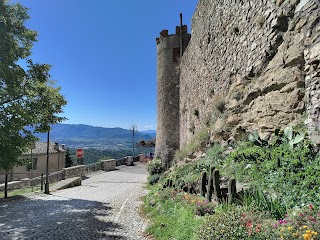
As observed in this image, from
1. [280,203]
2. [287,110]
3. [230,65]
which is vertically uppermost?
[230,65]

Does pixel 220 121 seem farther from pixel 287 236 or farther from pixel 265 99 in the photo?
pixel 287 236

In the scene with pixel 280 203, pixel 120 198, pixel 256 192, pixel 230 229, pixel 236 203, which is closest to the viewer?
pixel 230 229

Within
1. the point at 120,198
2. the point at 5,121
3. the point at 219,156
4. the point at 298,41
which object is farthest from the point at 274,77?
the point at 5,121

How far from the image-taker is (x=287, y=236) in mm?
3354

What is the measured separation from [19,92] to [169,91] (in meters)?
13.7

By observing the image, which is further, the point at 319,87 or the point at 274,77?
the point at 274,77

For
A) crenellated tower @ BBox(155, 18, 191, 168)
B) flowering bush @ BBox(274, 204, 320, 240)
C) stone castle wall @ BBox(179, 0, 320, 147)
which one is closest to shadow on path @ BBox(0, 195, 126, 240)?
flowering bush @ BBox(274, 204, 320, 240)

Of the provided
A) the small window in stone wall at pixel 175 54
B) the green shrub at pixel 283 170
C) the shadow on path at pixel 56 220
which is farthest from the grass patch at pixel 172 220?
the small window in stone wall at pixel 175 54

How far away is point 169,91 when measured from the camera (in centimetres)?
2384

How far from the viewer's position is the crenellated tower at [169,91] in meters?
23.5

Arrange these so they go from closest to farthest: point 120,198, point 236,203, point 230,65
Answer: point 236,203 → point 230,65 → point 120,198

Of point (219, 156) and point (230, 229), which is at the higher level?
point (219, 156)

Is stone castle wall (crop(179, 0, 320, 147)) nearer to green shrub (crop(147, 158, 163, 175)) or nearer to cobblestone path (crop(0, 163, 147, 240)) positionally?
cobblestone path (crop(0, 163, 147, 240))

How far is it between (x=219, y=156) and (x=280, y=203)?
3.60m
